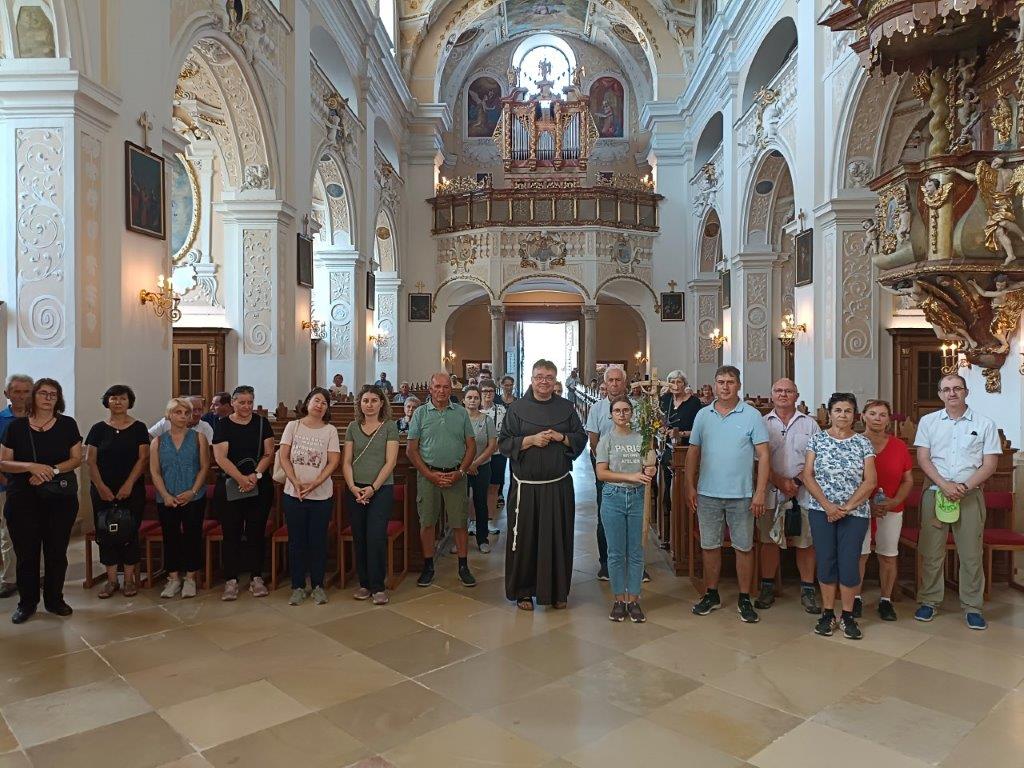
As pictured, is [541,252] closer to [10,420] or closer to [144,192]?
[144,192]

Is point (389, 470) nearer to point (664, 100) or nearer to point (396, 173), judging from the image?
point (396, 173)

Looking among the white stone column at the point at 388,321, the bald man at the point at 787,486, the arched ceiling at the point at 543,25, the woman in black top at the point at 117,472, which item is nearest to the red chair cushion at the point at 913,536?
the bald man at the point at 787,486

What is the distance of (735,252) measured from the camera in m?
15.7

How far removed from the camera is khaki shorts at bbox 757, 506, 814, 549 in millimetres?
5043

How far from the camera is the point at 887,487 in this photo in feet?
15.6

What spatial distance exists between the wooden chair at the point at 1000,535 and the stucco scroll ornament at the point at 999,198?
1.94 metres

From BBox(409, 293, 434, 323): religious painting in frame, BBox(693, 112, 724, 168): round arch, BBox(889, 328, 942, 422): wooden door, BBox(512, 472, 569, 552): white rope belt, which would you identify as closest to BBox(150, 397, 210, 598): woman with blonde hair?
BBox(512, 472, 569, 552): white rope belt

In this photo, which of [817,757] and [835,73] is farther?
[835,73]

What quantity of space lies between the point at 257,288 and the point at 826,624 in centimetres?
970

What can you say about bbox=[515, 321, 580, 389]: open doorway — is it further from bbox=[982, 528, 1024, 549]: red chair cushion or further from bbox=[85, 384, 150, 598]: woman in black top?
bbox=[85, 384, 150, 598]: woman in black top

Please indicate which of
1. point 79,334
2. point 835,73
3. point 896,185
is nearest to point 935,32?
point 896,185

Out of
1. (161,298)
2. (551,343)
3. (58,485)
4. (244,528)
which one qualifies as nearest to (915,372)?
(244,528)

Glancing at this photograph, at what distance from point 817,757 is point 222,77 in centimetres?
1092

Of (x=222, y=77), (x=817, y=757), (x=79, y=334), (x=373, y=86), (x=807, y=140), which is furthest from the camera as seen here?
(x=373, y=86)
